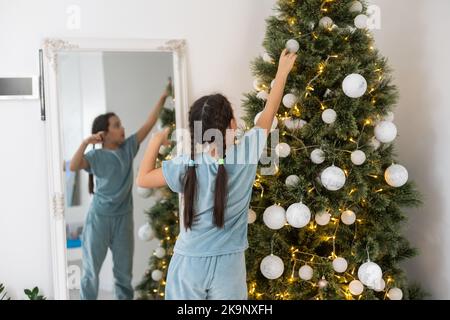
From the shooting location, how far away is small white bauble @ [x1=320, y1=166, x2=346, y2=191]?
70.9 inches

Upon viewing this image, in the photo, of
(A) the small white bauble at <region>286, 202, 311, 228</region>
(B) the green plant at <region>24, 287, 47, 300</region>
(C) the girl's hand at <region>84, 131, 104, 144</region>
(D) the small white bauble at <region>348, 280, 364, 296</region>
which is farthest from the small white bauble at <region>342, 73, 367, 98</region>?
(B) the green plant at <region>24, 287, 47, 300</region>

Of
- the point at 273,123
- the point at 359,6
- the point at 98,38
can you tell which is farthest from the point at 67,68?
the point at 359,6

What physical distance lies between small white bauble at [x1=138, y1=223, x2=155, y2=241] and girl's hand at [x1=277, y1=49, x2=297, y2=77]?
98 centimetres

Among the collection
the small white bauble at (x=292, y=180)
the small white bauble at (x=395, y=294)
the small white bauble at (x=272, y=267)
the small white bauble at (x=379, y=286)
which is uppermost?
the small white bauble at (x=292, y=180)

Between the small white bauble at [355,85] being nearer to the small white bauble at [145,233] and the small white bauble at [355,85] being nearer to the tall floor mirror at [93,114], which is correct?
the tall floor mirror at [93,114]

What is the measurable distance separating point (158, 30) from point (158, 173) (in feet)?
3.05

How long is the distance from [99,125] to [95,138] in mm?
64

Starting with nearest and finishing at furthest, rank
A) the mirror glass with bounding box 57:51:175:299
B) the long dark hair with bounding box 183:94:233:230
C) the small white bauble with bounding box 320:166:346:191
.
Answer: the long dark hair with bounding box 183:94:233:230
the small white bauble with bounding box 320:166:346:191
the mirror glass with bounding box 57:51:175:299

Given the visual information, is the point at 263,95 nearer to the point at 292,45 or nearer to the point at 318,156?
the point at 292,45

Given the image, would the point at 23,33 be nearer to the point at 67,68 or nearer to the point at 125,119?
the point at 67,68

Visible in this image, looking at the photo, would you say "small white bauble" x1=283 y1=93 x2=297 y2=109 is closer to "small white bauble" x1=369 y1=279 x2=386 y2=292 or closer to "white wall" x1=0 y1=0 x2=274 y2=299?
"white wall" x1=0 y1=0 x2=274 y2=299

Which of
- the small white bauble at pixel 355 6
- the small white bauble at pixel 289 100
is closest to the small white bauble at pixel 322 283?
the small white bauble at pixel 289 100

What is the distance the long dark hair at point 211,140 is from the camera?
1.63m

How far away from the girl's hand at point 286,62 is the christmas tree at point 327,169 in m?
0.03
